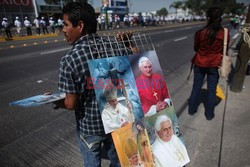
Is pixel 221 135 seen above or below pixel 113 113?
below

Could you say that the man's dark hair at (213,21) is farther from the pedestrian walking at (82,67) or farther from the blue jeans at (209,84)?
the pedestrian walking at (82,67)

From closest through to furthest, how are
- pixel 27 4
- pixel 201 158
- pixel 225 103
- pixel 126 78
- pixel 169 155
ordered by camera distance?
pixel 126 78
pixel 169 155
pixel 201 158
pixel 225 103
pixel 27 4

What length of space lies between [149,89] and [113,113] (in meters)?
0.36

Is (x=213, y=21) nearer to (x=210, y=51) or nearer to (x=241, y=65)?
(x=210, y=51)

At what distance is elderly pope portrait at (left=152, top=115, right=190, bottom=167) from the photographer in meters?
1.55

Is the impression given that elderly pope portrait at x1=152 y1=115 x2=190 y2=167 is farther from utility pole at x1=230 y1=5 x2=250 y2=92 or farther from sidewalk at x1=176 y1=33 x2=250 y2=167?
utility pole at x1=230 y1=5 x2=250 y2=92

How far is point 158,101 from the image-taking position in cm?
162

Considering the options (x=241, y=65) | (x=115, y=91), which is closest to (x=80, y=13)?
(x=115, y=91)

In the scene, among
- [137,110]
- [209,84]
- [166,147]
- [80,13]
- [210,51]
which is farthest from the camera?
[209,84]

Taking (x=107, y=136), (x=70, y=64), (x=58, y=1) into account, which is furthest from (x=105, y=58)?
(x=58, y=1)

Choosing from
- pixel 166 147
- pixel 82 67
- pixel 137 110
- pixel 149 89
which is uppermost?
pixel 82 67

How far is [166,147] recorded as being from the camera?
5.22 ft

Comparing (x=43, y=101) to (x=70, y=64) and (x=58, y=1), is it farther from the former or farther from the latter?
(x=58, y=1)

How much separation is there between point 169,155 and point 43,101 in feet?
3.38
